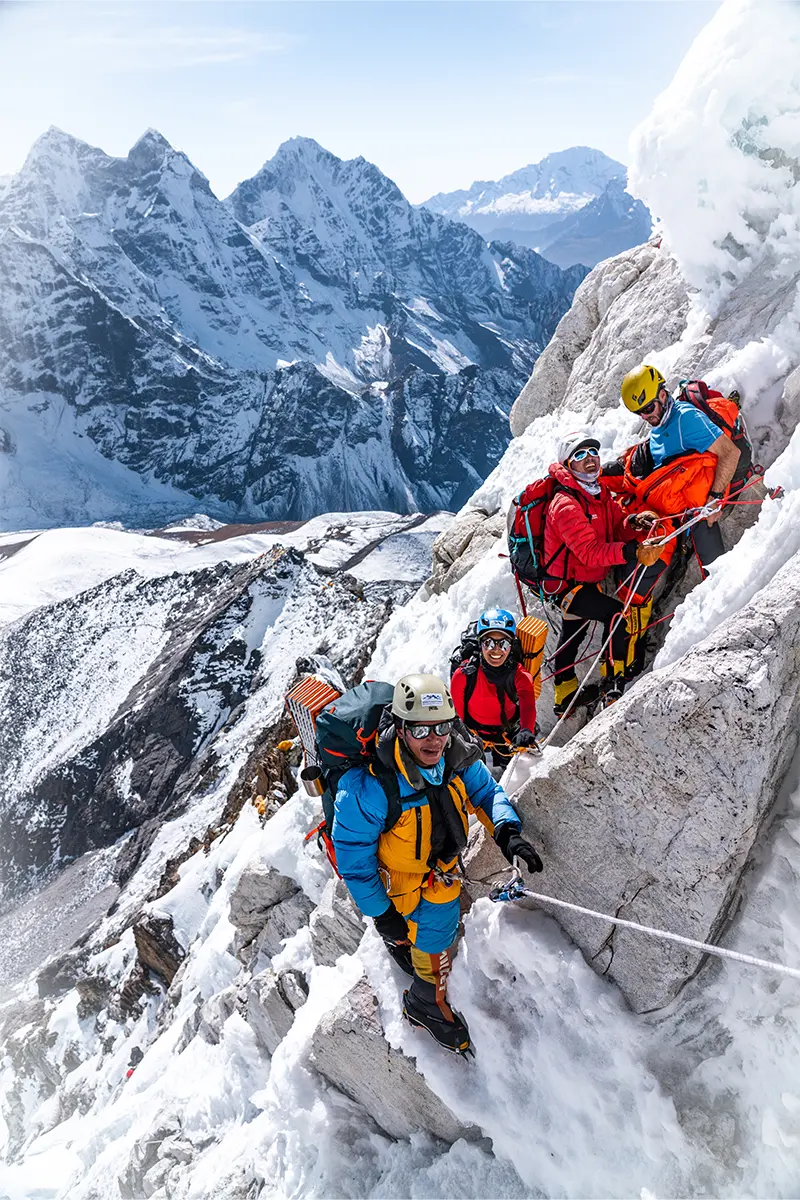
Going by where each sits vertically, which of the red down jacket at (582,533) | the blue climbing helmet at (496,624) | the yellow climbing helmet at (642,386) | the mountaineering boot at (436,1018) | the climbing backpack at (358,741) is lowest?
the mountaineering boot at (436,1018)

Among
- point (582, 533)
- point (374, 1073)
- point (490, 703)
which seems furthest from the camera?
point (490, 703)

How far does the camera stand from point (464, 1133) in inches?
240

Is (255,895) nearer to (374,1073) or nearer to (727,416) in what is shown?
(374,1073)

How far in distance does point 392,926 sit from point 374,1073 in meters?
1.66

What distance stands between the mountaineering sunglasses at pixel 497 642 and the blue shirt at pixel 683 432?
245 centimetres

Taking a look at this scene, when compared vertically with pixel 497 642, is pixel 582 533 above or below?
above

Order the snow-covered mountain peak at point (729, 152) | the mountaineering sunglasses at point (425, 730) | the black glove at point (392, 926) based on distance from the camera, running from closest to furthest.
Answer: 1. the mountaineering sunglasses at point (425, 730)
2. the black glove at point (392, 926)
3. the snow-covered mountain peak at point (729, 152)

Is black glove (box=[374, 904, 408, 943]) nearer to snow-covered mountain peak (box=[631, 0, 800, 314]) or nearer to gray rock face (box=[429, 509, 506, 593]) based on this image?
gray rock face (box=[429, 509, 506, 593])

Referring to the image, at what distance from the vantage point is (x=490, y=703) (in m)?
7.43

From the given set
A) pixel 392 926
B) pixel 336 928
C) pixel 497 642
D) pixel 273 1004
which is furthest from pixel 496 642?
pixel 273 1004

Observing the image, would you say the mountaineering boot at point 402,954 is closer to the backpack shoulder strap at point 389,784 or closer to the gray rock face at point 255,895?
the backpack shoulder strap at point 389,784

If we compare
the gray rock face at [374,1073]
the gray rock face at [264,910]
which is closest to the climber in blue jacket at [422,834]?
the gray rock face at [374,1073]

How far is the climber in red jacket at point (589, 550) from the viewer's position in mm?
7227

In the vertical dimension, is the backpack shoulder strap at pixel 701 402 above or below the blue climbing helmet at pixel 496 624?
above
